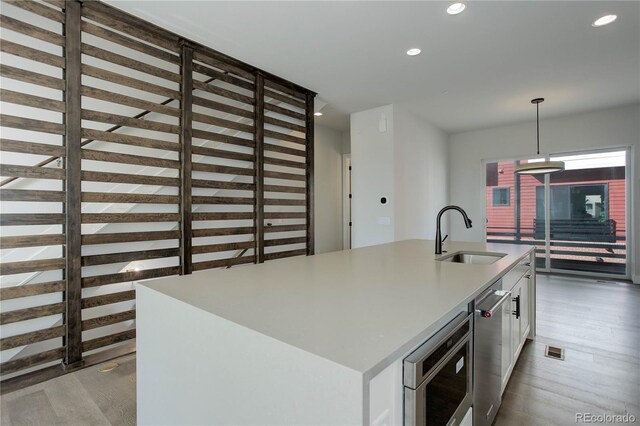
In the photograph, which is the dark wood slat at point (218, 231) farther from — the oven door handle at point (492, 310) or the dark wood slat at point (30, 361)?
the oven door handle at point (492, 310)

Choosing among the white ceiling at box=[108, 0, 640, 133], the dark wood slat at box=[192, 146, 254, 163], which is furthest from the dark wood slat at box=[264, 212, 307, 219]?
the white ceiling at box=[108, 0, 640, 133]

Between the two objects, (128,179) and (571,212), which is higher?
(128,179)

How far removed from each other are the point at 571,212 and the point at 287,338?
6703 mm

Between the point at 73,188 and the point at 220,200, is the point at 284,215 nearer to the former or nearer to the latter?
the point at 220,200

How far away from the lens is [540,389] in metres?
2.09

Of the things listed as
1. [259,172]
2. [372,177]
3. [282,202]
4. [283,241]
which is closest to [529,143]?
[372,177]

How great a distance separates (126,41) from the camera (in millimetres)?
2688

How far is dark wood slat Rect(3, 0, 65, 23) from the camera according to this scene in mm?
2201

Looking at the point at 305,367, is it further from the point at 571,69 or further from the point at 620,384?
the point at 571,69

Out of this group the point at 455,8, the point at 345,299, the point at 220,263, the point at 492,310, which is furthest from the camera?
the point at 220,263

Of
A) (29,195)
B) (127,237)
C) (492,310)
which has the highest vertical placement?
(29,195)

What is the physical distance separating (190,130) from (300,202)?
175 cm

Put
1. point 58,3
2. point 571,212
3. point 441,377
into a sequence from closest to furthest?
point 441,377 → point 58,3 → point 571,212

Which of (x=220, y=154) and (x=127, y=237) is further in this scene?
(x=220, y=154)
